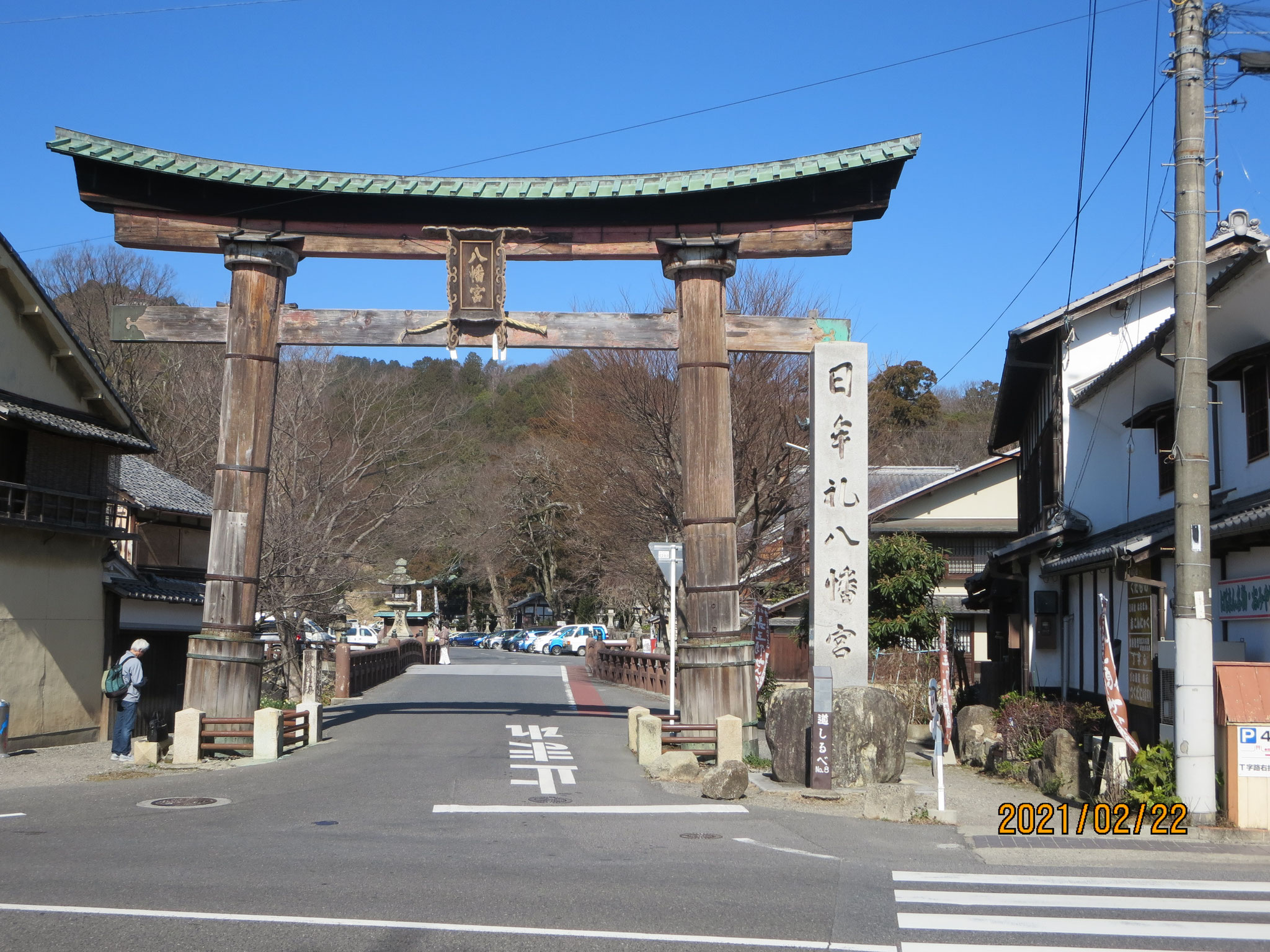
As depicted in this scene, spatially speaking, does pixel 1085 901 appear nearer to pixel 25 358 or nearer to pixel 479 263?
pixel 479 263

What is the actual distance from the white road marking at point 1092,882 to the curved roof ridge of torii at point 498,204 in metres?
10.3

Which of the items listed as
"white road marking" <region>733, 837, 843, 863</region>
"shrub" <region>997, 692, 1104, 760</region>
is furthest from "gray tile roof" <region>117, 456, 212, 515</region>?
"white road marking" <region>733, 837, 843, 863</region>

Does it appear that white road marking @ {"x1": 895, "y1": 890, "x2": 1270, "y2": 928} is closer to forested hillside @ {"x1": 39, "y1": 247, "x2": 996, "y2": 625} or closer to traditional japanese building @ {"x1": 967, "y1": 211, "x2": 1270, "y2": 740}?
traditional japanese building @ {"x1": 967, "y1": 211, "x2": 1270, "y2": 740}

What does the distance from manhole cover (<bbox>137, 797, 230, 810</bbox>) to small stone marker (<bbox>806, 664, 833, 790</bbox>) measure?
6.36m

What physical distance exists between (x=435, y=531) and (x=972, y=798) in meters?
40.2

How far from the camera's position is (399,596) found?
55.5m

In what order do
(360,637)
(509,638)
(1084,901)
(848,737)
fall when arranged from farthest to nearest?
(509,638) < (360,637) < (848,737) < (1084,901)

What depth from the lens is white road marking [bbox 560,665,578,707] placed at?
27.0 metres

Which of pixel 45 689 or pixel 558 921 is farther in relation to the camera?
pixel 45 689

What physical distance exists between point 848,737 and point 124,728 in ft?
32.9

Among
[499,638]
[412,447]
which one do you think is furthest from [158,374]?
[499,638]

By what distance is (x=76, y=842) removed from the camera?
30.6 feet

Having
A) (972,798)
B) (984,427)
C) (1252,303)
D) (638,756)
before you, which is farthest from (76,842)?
(984,427)

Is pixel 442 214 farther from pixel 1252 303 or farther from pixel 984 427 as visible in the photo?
pixel 984 427
